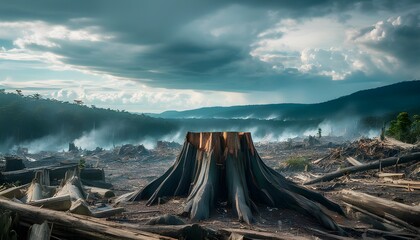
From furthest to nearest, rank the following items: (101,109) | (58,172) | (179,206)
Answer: (101,109)
(58,172)
(179,206)

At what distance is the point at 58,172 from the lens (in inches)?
803

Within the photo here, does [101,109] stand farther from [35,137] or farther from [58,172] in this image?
[58,172]

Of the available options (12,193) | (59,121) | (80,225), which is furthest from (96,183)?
(59,121)

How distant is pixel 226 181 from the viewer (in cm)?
998

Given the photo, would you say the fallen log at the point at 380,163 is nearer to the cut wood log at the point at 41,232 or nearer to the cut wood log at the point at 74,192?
the cut wood log at the point at 74,192

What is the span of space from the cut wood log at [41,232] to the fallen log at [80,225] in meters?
0.36

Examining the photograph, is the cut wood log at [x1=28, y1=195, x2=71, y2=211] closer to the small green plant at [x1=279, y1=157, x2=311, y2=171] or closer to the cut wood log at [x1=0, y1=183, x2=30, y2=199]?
the cut wood log at [x1=0, y1=183, x2=30, y2=199]

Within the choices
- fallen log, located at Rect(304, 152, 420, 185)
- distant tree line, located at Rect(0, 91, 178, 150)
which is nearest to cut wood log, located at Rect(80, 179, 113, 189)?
fallen log, located at Rect(304, 152, 420, 185)

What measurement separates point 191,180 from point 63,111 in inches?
3413

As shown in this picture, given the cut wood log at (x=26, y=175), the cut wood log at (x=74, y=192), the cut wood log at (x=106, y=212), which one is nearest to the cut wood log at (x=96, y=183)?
the cut wood log at (x=26, y=175)

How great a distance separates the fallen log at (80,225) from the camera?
617 cm

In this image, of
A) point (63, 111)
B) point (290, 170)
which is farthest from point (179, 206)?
point (63, 111)

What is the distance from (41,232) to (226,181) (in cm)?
454

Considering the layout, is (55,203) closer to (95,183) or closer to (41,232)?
(41,232)
